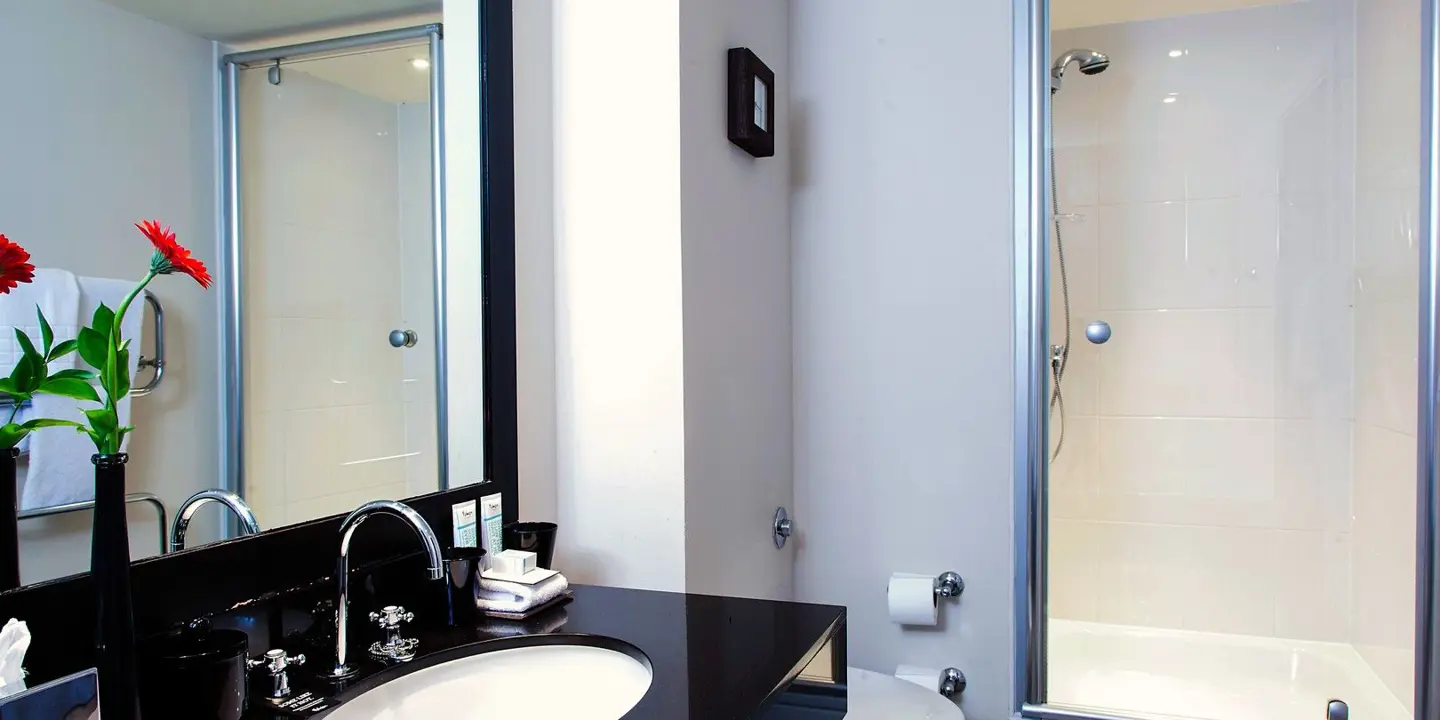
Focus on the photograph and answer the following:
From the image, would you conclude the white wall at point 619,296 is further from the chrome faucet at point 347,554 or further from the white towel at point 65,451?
the white towel at point 65,451

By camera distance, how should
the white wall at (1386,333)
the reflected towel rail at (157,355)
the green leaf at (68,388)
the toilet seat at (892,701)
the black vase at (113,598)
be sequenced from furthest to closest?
the white wall at (1386,333)
the toilet seat at (892,701)
the reflected towel rail at (157,355)
the green leaf at (68,388)
the black vase at (113,598)

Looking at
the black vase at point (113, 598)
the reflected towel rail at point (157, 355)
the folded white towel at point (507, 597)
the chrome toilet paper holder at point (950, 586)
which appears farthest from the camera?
the chrome toilet paper holder at point (950, 586)

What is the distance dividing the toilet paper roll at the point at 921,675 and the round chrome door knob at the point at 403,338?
58.0 inches

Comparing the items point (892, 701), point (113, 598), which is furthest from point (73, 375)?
point (892, 701)

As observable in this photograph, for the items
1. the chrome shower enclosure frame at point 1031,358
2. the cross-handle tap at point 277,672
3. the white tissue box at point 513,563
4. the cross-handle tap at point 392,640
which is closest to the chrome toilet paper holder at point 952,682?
the chrome shower enclosure frame at point 1031,358

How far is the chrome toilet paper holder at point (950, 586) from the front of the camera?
2.19 meters

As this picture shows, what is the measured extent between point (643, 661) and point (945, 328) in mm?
1426

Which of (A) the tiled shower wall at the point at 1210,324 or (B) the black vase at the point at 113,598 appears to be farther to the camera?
(A) the tiled shower wall at the point at 1210,324

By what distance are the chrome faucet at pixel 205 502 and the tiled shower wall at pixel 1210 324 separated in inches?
70.7

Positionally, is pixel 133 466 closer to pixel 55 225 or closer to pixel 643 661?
pixel 55 225

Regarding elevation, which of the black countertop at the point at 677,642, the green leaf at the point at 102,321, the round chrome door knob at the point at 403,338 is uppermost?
the green leaf at the point at 102,321

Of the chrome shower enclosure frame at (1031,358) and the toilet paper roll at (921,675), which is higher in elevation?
the chrome shower enclosure frame at (1031,358)

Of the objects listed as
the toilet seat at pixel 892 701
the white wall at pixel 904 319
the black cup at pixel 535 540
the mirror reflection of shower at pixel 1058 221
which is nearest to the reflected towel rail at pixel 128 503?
the black cup at pixel 535 540

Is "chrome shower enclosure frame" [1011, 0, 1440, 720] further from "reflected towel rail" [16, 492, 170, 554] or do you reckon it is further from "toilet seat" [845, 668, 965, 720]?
"reflected towel rail" [16, 492, 170, 554]
